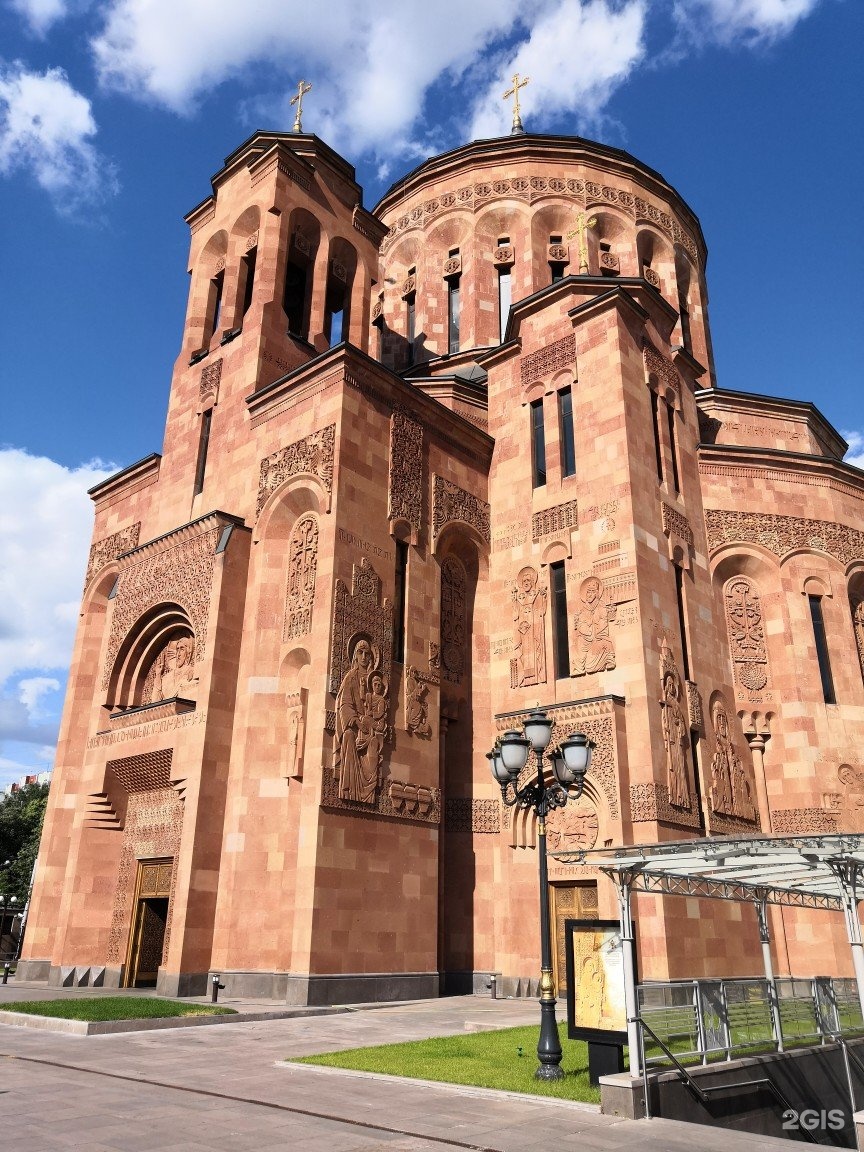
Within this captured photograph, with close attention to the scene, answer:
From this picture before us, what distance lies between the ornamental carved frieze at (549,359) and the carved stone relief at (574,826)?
10.3m

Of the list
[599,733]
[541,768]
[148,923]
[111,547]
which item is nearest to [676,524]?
[599,733]

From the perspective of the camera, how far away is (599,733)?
56.6ft

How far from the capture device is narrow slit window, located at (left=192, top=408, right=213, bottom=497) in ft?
73.2

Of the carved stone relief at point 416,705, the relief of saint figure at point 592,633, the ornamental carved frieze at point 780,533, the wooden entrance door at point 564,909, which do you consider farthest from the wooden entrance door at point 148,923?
the ornamental carved frieze at point 780,533

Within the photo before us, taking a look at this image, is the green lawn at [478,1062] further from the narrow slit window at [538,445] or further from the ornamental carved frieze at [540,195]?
the ornamental carved frieze at [540,195]

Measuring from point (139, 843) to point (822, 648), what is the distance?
17.0 m

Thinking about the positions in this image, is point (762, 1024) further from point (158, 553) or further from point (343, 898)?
point (158, 553)

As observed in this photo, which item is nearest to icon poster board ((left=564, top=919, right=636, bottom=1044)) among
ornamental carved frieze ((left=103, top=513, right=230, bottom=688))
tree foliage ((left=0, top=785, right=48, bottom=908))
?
ornamental carved frieze ((left=103, top=513, right=230, bottom=688))

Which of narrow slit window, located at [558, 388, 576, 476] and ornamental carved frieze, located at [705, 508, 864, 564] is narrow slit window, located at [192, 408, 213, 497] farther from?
ornamental carved frieze, located at [705, 508, 864, 564]

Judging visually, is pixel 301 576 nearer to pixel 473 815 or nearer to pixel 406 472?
pixel 406 472

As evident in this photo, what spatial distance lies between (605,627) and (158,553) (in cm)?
1070

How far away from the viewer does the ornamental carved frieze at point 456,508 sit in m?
20.5

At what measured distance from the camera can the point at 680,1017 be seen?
9.32 metres

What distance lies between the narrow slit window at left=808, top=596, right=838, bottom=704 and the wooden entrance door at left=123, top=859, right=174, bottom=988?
1583 centimetres
